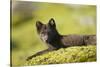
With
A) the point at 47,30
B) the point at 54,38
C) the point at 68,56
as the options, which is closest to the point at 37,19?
the point at 47,30

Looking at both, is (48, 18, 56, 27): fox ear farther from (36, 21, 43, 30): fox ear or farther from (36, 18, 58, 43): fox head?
(36, 21, 43, 30): fox ear

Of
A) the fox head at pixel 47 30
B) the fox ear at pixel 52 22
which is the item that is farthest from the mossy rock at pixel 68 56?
the fox ear at pixel 52 22

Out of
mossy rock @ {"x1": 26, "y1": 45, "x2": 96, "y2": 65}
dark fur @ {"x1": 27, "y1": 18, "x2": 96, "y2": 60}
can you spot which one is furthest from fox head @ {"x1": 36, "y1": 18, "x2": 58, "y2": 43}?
mossy rock @ {"x1": 26, "y1": 45, "x2": 96, "y2": 65}

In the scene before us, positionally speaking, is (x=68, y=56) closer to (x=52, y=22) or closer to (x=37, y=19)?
(x=52, y=22)

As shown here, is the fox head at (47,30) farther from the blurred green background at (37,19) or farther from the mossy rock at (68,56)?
the mossy rock at (68,56)

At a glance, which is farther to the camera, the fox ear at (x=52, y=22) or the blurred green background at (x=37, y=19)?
the fox ear at (x=52, y=22)
